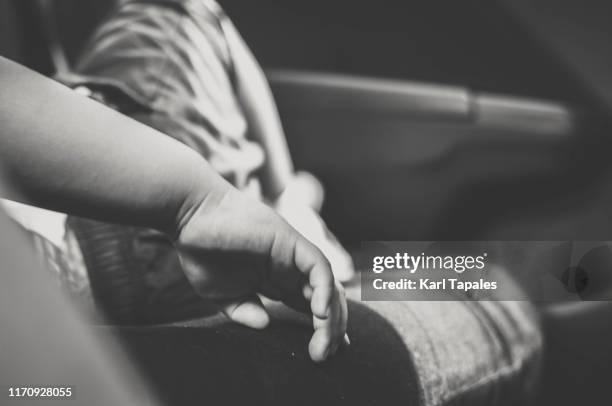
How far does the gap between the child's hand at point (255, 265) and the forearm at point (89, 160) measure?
2cm

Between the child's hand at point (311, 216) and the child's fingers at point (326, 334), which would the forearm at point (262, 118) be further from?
the child's fingers at point (326, 334)

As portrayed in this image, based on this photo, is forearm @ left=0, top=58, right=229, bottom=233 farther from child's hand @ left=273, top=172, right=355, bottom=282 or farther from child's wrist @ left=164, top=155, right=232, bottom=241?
child's hand @ left=273, top=172, right=355, bottom=282

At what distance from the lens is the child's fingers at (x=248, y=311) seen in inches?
15.9

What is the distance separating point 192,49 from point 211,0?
101 millimetres

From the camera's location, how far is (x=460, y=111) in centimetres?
88

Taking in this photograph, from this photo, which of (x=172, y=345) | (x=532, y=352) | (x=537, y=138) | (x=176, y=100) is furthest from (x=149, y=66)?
(x=537, y=138)

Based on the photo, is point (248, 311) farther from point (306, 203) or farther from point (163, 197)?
point (306, 203)

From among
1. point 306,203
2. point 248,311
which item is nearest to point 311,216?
point 306,203

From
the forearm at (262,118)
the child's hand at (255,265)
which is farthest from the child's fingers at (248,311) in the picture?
the forearm at (262,118)

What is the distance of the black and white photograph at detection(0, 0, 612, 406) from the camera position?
35 centimetres

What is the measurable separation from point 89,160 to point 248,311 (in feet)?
0.43

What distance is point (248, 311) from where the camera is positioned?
405mm

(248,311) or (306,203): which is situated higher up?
(306,203)

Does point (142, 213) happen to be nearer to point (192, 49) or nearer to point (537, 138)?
point (192, 49)
